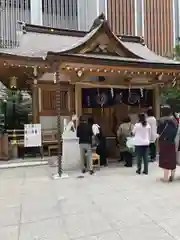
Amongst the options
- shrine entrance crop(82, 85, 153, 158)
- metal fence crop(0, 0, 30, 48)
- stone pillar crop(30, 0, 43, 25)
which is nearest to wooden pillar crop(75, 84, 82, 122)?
shrine entrance crop(82, 85, 153, 158)

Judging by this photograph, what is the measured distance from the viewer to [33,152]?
37.9 feet

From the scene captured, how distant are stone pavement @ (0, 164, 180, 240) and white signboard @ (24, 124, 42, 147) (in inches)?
98.1

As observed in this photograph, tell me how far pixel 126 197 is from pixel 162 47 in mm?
30261

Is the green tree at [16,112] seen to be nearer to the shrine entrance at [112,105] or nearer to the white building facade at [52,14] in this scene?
the shrine entrance at [112,105]

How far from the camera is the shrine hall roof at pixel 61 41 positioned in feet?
33.2

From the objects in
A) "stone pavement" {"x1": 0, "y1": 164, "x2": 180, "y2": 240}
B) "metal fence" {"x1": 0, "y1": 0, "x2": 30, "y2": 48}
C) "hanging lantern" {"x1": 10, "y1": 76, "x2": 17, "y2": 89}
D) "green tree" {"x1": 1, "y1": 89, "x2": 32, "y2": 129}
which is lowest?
"stone pavement" {"x1": 0, "y1": 164, "x2": 180, "y2": 240}

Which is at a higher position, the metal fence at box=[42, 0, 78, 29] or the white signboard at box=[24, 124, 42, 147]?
the metal fence at box=[42, 0, 78, 29]

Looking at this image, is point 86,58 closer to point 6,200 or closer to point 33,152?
point 6,200

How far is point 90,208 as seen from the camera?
16.3 feet

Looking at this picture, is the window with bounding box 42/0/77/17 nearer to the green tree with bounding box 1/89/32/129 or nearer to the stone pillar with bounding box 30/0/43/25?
the stone pillar with bounding box 30/0/43/25

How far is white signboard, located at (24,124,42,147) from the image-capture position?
1010cm

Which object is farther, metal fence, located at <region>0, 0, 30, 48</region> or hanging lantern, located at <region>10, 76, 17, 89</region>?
metal fence, located at <region>0, 0, 30, 48</region>

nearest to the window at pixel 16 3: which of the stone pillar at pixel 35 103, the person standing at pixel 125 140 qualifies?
the stone pillar at pixel 35 103

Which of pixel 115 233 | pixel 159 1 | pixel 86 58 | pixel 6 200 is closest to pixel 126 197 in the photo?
pixel 115 233
